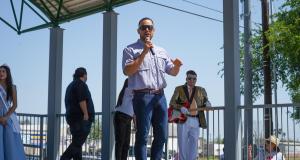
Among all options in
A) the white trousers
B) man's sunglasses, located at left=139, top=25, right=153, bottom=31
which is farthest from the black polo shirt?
man's sunglasses, located at left=139, top=25, right=153, bottom=31

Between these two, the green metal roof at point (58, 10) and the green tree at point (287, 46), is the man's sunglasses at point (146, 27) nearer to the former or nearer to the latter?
the green metal roof at point (58, 10)

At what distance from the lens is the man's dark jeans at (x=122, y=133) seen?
655cm

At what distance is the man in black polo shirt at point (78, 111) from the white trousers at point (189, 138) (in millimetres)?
1438

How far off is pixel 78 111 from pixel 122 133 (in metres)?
1.04

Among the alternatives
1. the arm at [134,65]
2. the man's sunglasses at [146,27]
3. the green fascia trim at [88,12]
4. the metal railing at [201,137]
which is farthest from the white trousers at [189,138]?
the green fascia trim at [88,12]

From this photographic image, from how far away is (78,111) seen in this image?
A: 7.27m

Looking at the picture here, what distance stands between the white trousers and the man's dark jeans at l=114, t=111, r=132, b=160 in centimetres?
90

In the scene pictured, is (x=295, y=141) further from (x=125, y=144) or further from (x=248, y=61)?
(x=248, y=61)

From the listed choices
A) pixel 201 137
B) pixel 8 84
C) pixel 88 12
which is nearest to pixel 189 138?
pixel 201 137

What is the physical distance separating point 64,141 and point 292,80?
51.0 ft

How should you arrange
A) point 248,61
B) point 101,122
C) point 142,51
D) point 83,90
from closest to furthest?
point 142,51 < point 83,90 < point 101,122 < point 248,61

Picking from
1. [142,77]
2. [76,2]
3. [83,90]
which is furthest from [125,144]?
[76,2]

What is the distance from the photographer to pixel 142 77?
459cm

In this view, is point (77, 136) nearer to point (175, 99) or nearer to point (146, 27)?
point (175, 99)
